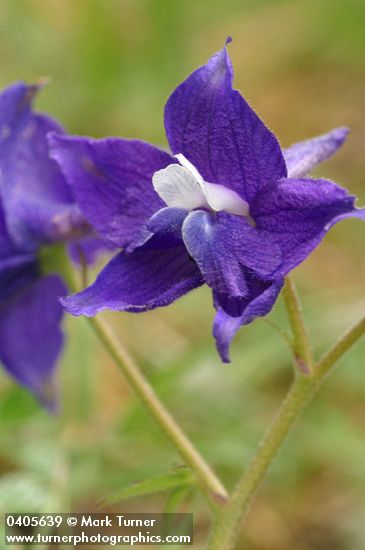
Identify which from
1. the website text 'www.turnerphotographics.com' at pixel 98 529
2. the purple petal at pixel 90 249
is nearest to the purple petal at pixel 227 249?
the website text 'www.turnerphotographics.com' at pixel 98 529

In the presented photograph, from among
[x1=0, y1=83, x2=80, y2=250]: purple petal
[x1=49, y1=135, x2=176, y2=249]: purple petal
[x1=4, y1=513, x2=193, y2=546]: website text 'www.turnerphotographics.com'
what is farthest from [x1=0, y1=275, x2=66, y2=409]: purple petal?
[x1=49, y1=135, x2=176, y2=249]: purple petal

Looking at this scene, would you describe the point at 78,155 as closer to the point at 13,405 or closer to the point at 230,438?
the point at 13,405

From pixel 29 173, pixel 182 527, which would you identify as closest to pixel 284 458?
pixel 182 527

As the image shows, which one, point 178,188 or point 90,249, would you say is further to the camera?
point 90,249

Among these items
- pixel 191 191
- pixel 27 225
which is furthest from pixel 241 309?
pixel 27 225

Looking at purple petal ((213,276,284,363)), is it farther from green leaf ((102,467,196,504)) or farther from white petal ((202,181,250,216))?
green leaf ((102,467,196,504))

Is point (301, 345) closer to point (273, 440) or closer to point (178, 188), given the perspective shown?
point (273, 440)
